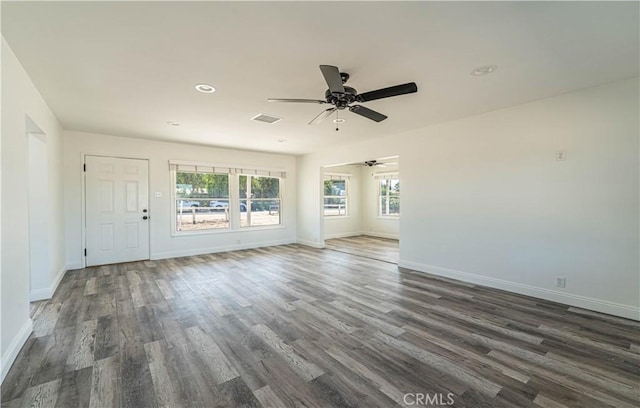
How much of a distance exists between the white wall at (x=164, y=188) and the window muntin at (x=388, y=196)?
3103 millimetres

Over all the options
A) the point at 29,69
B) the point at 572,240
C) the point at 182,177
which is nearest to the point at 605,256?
the point at 572,240

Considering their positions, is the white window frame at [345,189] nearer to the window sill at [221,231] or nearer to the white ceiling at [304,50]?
the window sill at [221,231]

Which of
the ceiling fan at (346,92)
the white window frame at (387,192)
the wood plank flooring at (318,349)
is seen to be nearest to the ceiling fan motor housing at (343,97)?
the ceiling fan at (346,92)

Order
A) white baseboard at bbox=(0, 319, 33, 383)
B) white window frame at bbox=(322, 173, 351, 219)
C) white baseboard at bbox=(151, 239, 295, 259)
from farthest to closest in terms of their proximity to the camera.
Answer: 1. white window frame at bbox=(322, 173, 351, 219)
2. white baseboard at bbox=(151, 239, 295, 259)
3. white baseboard at bbox=(0, 319, 33, 383)

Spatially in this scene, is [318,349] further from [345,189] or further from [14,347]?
[345,189]

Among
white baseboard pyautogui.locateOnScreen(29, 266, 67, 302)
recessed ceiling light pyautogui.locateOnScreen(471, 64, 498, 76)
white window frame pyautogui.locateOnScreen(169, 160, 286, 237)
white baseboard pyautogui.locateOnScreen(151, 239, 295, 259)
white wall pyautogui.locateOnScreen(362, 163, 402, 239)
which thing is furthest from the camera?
white wall pyautogui.locateOnScreen(362, 163, 402, 239)

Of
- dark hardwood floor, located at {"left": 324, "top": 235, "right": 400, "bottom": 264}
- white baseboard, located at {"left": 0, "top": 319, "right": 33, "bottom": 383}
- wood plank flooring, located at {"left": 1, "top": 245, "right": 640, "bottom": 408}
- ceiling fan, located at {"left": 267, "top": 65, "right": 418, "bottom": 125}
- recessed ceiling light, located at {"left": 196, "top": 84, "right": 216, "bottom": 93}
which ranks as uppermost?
recessed ceiling light, located at {"left": 196, "top": 84, "right": 216, "bottom": 93}

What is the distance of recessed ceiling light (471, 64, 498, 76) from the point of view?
2.68 meters

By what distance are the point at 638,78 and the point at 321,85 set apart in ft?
11.0

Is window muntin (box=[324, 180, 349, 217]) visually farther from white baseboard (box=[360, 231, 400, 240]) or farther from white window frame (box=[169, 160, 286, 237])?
white window frame (box=[169, 160, 286, 237])

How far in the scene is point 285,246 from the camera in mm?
7566

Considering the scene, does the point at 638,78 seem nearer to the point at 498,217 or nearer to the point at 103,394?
the point at 498,217

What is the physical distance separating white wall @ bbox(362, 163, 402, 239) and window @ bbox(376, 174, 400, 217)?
0.14 m

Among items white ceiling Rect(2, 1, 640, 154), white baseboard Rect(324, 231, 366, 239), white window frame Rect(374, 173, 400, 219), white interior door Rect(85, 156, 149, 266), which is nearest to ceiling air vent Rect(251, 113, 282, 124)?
white ceiling Rect(2, 1, 640, 154)
